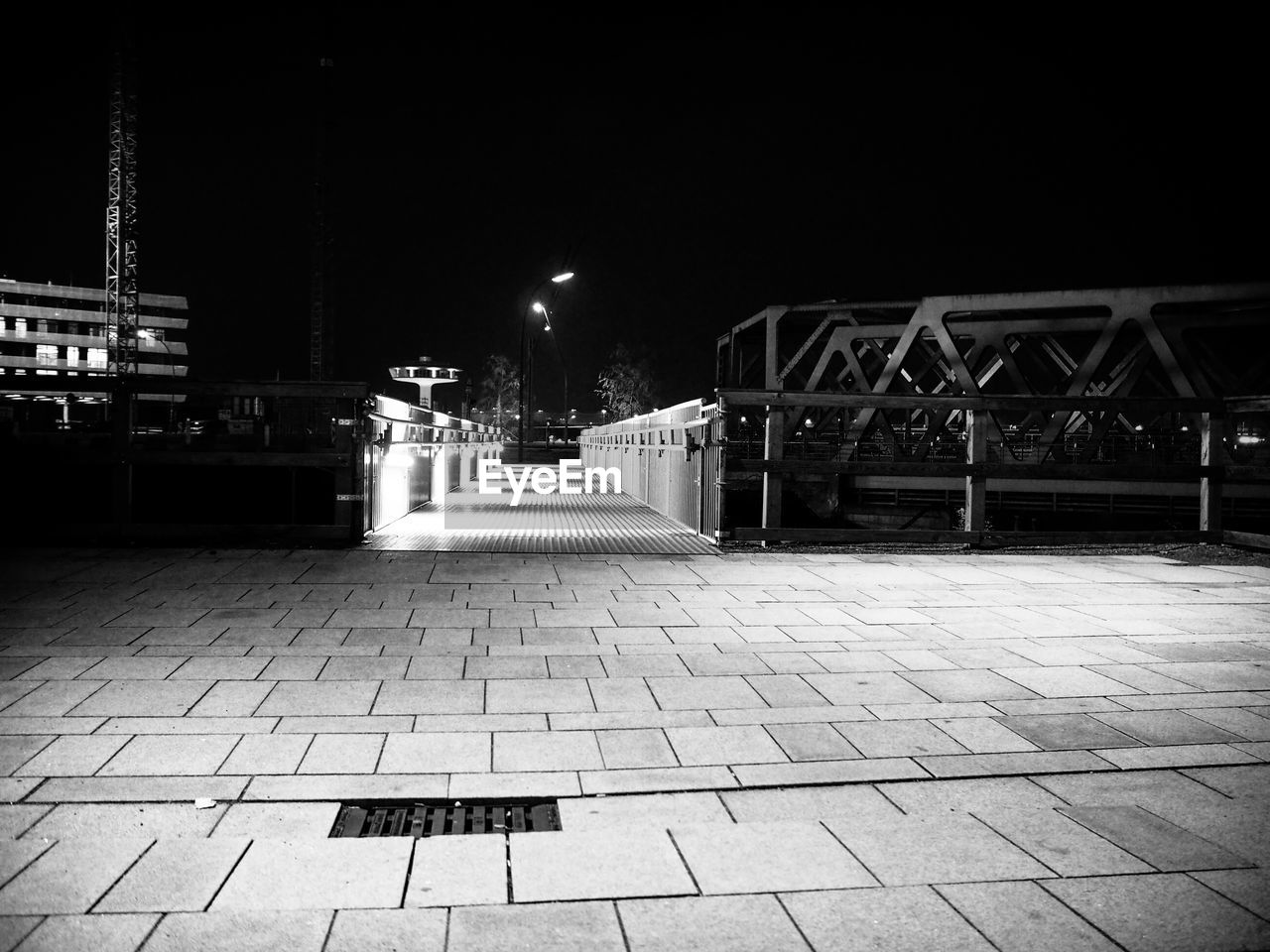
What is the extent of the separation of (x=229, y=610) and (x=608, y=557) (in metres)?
4.20

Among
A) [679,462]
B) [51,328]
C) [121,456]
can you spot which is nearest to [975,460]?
[679,462]

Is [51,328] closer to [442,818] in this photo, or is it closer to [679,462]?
[679,462]

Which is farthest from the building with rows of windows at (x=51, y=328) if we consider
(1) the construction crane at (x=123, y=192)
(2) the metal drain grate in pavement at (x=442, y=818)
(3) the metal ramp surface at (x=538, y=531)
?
(2) the metal drain grate in pavement at (x=442, y=818)

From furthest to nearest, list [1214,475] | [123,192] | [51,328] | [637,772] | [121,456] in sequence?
[51,328], [123,192], [1214,475], [121,456], [637,772]

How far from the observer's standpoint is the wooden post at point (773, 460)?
1066cm

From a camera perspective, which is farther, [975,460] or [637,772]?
[975,460]

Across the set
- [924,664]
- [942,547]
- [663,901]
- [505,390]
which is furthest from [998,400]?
[505,390]

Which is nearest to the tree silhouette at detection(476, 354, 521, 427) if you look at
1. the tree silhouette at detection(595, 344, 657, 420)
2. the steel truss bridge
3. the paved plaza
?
the tree silhouette at detection(595, 344, 657, 420)

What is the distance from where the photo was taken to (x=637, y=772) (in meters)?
3.77

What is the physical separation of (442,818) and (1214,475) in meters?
11.1

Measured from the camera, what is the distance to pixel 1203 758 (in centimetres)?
397

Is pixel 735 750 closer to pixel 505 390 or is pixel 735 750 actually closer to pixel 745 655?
pixel 745 655

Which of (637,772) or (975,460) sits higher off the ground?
(975,460)

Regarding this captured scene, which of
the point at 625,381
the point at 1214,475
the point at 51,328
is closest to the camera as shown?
the point at 1214,475
